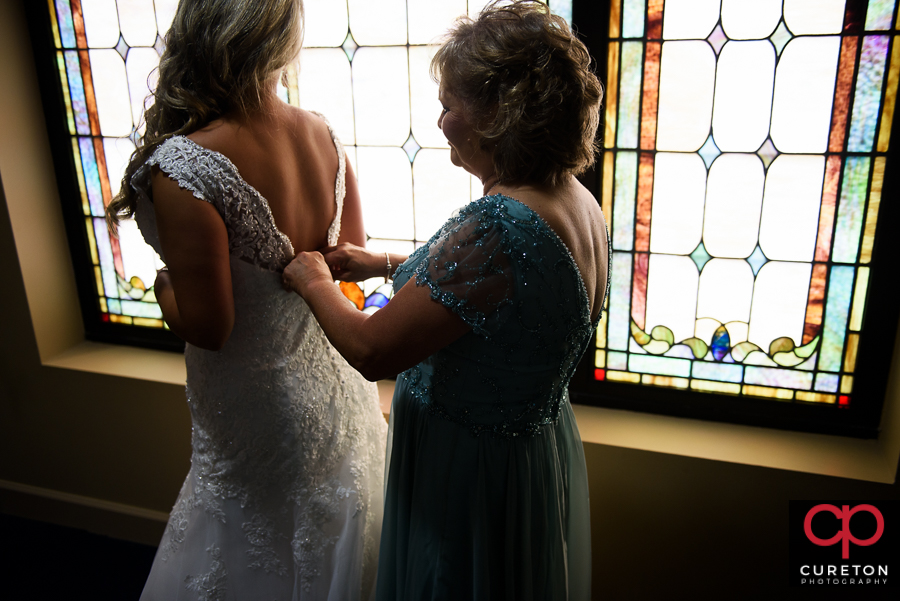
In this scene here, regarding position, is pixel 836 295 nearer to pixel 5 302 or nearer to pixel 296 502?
pixel 296 502

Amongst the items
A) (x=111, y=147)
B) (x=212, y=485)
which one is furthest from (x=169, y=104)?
(x=111, y=147)

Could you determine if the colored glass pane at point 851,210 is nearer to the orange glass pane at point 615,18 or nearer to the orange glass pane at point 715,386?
the orange glass pane at point 715,386

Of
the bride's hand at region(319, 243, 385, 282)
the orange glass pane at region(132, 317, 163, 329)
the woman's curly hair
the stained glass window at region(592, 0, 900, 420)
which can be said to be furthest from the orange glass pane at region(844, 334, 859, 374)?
the orange glass pane at region(132, 317, 163, 329)

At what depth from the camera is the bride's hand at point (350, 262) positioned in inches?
55.2

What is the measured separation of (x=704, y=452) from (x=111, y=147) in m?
2.19

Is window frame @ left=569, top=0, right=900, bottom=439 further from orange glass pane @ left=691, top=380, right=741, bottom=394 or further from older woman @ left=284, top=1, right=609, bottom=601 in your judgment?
older woman @ left=284, top=1, right=609, bottom=601

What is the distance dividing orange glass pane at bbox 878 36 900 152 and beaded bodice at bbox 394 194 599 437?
940 millimetres

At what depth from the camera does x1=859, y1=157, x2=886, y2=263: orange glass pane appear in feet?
5.10

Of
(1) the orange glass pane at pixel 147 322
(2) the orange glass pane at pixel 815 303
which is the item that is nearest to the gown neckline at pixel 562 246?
(2) the orange glass pane at pixel 815 303

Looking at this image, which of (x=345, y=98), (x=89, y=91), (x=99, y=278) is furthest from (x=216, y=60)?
(x=99, y=278)

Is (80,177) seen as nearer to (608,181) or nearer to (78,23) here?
(78,23)

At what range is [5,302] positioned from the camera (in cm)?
228

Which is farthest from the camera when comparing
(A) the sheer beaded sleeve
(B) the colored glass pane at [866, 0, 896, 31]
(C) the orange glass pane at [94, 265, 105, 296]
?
(C) the orange glass pane at [94, 265, 105, 296]

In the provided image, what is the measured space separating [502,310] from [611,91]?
0.92 metres
